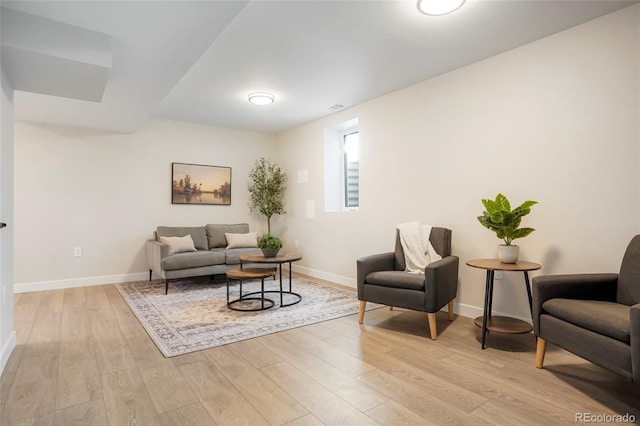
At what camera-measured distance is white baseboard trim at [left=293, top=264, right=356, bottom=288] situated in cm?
475

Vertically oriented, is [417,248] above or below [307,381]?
above

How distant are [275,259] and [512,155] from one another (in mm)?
2484

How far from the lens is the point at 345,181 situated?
5309 mm

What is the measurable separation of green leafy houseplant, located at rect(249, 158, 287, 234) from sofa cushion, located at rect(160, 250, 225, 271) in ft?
4.97

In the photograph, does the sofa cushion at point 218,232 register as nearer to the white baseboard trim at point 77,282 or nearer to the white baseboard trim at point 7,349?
the white baseboard trim at point 77,282

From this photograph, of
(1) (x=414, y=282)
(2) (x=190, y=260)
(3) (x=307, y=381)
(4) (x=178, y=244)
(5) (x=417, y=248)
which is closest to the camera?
(3) (x=307, y=381)

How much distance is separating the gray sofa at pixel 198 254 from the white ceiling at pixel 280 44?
169 centimetres

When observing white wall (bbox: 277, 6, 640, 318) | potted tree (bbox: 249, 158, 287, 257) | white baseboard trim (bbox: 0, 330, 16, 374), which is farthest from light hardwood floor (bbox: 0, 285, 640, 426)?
potted tree (bbox: 249, 158, 287, 257)

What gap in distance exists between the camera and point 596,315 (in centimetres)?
186

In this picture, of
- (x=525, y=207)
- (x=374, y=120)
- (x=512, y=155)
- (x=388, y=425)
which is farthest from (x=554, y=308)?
(x=374, y=120)

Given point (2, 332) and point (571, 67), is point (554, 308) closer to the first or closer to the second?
point (571, 67)

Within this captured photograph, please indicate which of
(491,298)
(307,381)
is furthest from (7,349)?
(491,298)

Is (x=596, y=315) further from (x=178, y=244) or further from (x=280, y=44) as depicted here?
(x=178, y=244)

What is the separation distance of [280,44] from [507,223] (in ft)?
7.76
